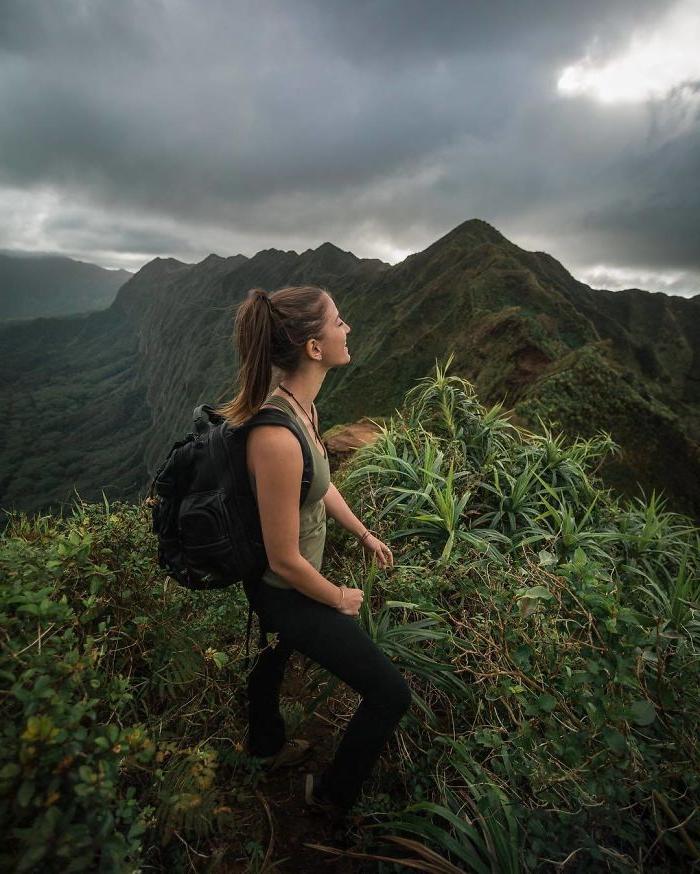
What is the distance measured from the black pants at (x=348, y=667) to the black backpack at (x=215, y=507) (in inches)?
6.8

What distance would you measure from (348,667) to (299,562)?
0.45 m

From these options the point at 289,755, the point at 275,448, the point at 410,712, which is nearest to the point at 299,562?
the point at 275,448

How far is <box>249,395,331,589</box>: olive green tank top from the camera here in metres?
1.69

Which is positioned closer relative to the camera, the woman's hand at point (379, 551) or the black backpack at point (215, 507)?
the black backpack at point (215, 507)

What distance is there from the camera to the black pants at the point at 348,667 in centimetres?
162

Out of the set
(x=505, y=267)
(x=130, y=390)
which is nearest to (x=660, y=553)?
(x=505, y=267)

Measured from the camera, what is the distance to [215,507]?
5.29 ft

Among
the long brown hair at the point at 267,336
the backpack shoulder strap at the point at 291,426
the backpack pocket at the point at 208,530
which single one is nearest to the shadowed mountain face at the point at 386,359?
the backpack pocket at the point at 208,530

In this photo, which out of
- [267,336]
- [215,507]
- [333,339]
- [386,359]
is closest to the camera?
[215,507]

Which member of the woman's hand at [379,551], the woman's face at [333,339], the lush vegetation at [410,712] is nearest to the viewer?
the lush vegetation at [410,712]

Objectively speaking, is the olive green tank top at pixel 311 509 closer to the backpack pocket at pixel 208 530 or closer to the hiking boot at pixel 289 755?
the backpack pocket at pixel 208 530

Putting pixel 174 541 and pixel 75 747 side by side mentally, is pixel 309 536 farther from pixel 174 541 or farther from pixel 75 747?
pixel 75 747

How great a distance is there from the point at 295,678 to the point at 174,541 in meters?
1.43

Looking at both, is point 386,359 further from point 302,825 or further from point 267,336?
point 302,825
